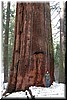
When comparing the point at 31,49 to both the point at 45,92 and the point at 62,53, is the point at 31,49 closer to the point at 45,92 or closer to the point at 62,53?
the point at 62,53

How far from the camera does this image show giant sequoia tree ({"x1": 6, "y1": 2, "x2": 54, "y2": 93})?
6.23ft

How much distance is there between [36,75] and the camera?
6.23ft

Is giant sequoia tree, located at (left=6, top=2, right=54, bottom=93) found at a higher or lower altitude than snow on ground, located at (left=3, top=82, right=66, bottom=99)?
higher

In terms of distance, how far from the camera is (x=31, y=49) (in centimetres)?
191

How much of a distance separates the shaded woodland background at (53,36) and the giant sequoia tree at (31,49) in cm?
4

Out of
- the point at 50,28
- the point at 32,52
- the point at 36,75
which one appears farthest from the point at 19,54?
the point at 50,28

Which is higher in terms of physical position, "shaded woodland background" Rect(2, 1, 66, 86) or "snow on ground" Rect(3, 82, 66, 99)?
"shaded woodland background" Rect(2, 1, 66, 86)

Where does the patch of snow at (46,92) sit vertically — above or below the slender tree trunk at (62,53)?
below

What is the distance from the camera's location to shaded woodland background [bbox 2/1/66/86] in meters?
1.88

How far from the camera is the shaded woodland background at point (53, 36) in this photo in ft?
6.17

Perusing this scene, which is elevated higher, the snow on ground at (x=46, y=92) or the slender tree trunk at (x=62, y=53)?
the slender tree trunk at (x=62, y=53)

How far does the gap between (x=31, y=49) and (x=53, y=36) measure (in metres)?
0.22

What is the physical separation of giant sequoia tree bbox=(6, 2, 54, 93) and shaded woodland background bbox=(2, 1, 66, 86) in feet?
0.12

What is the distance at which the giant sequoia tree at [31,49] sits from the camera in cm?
190
